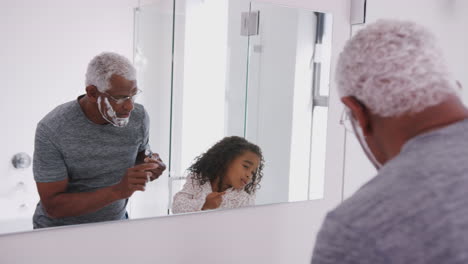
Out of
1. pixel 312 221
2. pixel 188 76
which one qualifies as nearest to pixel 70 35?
pixel 188 76

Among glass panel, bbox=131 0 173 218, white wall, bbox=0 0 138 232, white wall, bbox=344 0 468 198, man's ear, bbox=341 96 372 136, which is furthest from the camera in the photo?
white wall, bbox=344 0 468 198

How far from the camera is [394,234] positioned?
0.53 m

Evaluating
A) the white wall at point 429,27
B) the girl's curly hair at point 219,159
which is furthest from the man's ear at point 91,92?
the white wall at point 429,27

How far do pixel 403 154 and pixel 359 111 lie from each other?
10 cm

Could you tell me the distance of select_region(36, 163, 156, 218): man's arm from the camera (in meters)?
0.93

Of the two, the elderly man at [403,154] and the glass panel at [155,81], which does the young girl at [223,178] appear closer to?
the glass panel at [155,81]

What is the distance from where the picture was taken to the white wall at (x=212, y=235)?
37.7 inches

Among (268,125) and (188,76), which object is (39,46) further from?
(268,125)


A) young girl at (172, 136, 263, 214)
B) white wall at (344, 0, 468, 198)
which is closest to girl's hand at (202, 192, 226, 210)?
young girl at (172, 136, 263, 214)

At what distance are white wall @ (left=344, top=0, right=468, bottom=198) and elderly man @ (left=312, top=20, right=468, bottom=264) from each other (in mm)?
782

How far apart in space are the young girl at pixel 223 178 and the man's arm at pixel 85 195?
4.4 inches

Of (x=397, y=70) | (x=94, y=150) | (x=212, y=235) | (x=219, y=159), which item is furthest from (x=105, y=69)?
(x=397, y=70)

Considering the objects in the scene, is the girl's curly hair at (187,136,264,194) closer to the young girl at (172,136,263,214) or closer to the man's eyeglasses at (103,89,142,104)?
the young girl at (172,136,263,214)

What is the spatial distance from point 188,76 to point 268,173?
352mm
